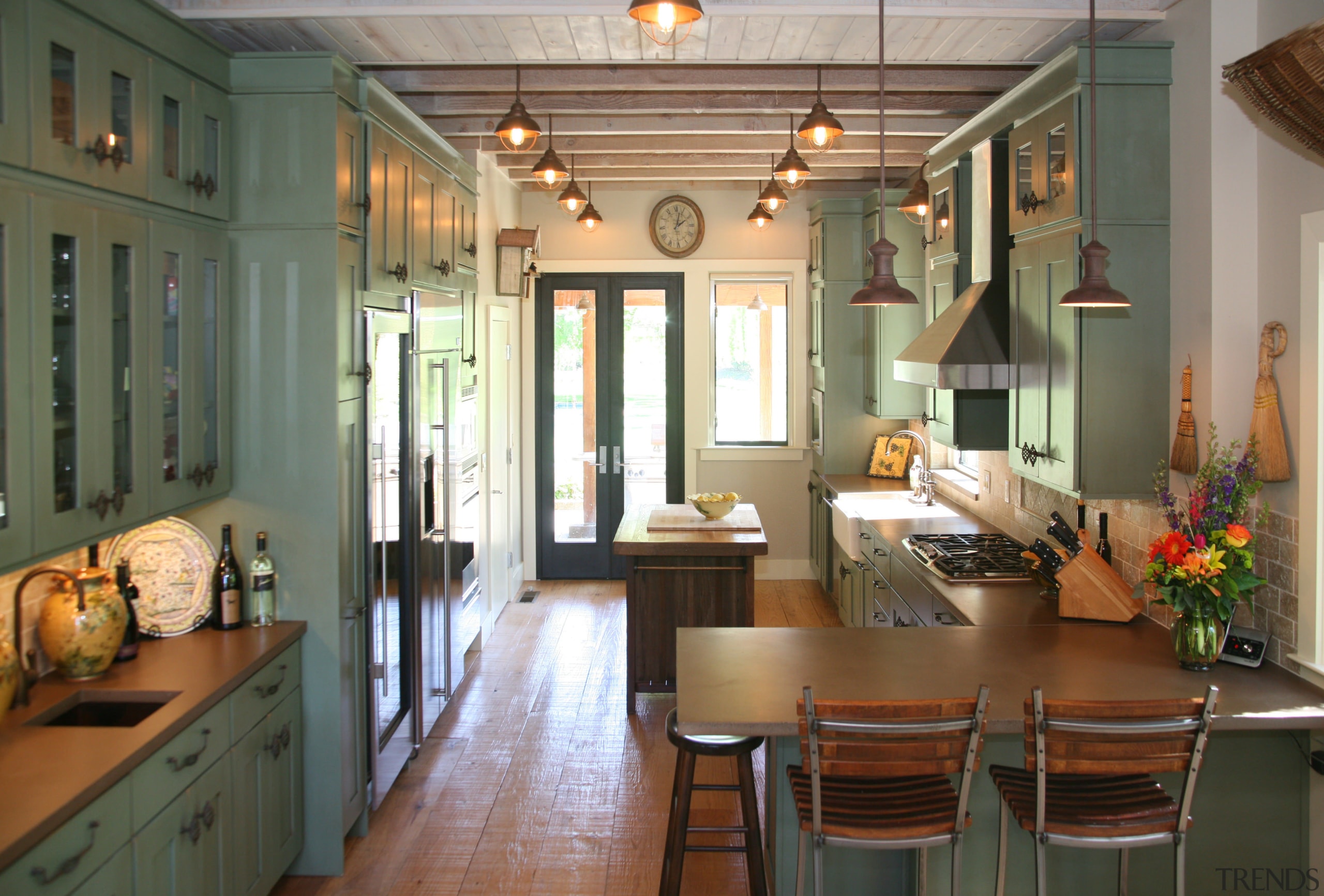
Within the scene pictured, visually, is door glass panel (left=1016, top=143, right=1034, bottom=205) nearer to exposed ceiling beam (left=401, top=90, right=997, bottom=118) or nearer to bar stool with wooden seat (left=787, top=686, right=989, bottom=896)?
exposed ceiling beam (left=401, top=90, right=997, bottom=118)

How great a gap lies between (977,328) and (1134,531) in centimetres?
99

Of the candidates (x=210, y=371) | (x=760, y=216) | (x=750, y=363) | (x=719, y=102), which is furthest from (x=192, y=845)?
(x=750, y=363)

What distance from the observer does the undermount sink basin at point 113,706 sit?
2.70 meters

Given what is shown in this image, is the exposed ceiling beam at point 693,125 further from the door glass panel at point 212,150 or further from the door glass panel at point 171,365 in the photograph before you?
the door glass panel at point 171,365

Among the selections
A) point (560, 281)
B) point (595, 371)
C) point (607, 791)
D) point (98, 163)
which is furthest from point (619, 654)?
point (98, 163)

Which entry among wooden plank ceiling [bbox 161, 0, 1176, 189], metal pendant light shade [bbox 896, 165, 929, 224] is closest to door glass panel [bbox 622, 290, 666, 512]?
wooden plank ceiling [bbox 161, 0, 1176, 189]

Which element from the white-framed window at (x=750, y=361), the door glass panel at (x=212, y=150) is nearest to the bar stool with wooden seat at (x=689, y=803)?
the door glass panel at (x=212, y=150)

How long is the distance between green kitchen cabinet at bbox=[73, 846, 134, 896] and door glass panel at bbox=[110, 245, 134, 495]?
934mm

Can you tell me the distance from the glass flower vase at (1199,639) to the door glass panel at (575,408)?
5.32 meters

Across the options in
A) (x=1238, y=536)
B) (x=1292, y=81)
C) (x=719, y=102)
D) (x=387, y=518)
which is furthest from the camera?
(x=719, y=102)

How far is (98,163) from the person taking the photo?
2.53 metres

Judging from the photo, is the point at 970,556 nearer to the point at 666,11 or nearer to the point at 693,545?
the point at 693,545

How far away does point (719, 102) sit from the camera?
4.79 metres

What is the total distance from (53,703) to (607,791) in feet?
7.24
